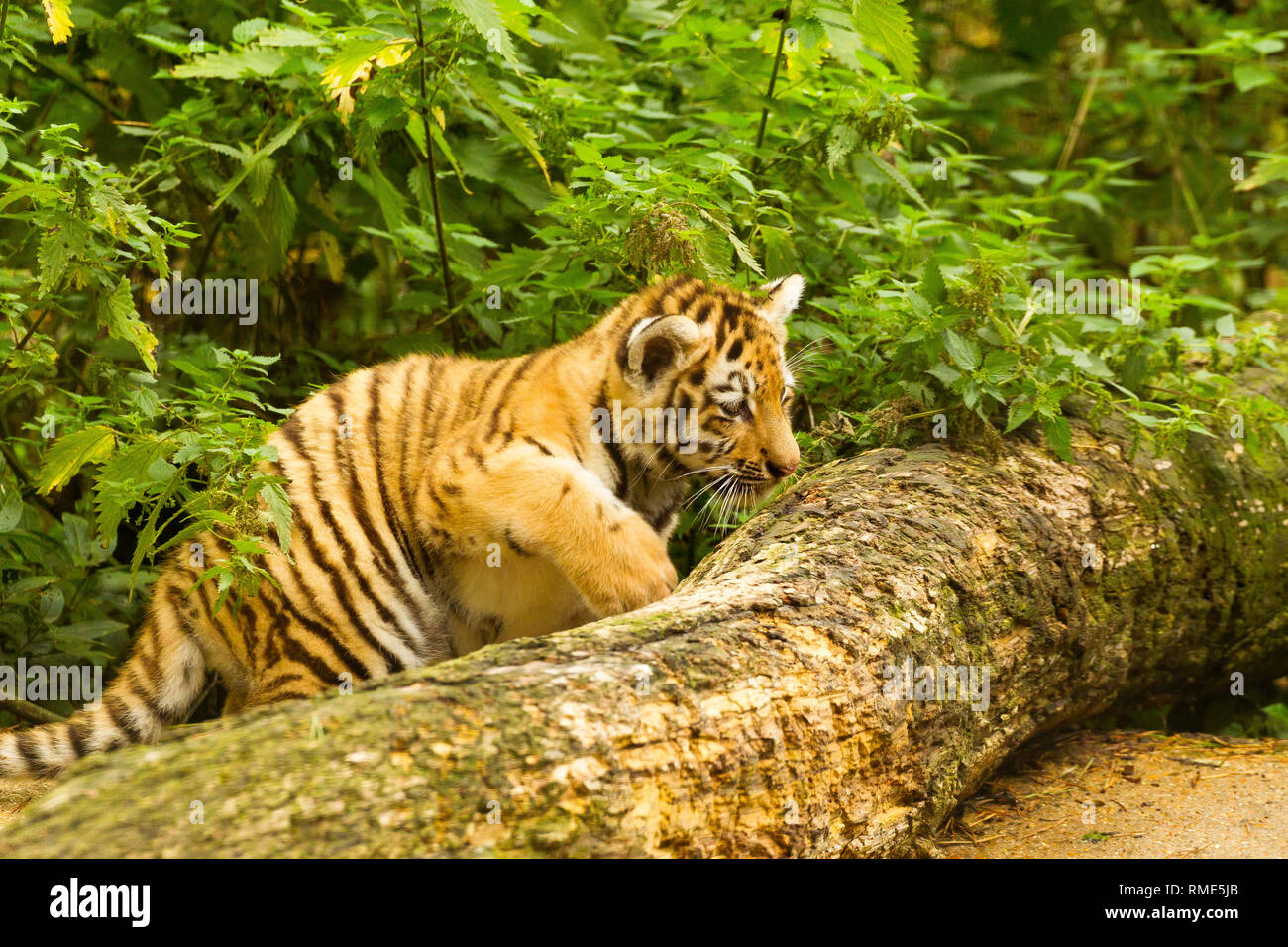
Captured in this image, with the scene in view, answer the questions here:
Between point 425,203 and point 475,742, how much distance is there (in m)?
3.23

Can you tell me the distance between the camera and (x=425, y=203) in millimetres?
4891

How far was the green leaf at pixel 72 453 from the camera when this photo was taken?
11.0 feet

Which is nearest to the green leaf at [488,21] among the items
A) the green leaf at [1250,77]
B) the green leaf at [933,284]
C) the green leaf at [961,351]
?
the green leaf at [933,284]

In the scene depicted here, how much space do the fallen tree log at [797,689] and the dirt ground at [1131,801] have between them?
0.16 metres

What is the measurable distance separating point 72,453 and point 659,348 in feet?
5.84

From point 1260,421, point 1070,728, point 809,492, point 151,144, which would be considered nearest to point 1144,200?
point 1260,421

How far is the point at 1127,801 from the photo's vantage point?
367 cm

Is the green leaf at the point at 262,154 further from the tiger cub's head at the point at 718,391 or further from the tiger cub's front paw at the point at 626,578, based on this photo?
the tiger cub's front paw at the point at 626,578

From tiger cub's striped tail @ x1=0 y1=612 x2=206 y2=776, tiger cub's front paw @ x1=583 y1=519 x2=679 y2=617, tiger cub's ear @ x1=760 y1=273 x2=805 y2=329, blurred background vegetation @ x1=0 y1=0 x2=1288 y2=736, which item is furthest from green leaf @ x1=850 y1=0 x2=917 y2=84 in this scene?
tiger cub's striped tail @ x1=0 y1=612 x2=206 y2=776

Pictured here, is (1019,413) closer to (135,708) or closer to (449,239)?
(449,239)

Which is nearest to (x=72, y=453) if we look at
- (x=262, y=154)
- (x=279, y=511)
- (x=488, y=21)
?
(x=279, y=511)

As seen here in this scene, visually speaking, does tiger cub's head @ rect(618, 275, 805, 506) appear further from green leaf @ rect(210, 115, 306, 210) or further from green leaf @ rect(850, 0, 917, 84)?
green leaf @ rect(210, 115, 306, 210)

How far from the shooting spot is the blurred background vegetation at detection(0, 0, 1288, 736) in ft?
12.0

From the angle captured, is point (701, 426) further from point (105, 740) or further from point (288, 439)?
point (105, 740)
